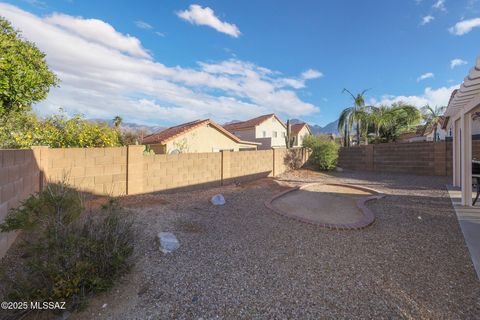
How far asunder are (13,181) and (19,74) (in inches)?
148

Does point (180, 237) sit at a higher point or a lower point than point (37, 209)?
lower

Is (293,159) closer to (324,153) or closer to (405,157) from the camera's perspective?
(324,153)

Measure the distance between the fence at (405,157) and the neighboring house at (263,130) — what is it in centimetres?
1204

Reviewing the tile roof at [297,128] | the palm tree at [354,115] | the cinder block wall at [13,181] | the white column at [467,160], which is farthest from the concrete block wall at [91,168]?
the tile roof at [297,128]

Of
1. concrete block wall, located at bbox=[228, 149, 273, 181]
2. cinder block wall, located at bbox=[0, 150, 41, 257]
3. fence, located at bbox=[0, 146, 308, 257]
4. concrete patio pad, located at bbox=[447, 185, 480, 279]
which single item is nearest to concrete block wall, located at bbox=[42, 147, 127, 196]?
fence, located at bbox=[0, 146, 308, 257]

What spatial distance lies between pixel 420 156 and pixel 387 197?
8.80m

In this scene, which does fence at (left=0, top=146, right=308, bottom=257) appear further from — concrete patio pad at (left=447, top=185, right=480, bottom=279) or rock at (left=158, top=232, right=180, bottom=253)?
concrete patio pad at (left=447, top=185, right=480, bottom=279)

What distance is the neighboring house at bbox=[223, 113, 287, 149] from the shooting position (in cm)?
2910

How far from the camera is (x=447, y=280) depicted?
3.26 metres

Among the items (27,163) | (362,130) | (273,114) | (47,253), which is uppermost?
(273,114)

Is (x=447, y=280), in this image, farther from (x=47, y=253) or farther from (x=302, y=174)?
(x=302, y=174)

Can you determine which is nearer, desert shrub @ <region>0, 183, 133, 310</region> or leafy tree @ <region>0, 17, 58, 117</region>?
desert shrub @ <region>0, 183, 133, 310</region>

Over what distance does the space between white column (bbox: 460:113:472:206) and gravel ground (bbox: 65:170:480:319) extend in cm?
188

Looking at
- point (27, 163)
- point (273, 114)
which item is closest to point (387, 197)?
point (27, 163)
